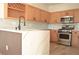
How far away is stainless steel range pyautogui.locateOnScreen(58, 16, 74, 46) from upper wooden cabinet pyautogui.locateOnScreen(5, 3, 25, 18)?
0.37 meters

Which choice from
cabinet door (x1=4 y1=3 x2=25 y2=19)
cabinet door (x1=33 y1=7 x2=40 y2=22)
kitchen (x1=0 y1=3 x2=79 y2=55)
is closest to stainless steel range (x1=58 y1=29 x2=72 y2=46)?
kitchen (x1=0 y1=3 x2=79 y2=55)

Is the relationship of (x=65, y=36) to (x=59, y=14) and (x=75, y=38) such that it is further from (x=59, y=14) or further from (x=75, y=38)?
(x=59, y=14)

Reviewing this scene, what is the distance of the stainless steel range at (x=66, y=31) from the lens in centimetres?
89

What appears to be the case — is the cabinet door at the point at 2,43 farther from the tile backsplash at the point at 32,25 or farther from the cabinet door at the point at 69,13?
the cabinet door at the point at 69,13

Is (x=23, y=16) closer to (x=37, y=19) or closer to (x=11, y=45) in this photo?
(x=37, y=19)

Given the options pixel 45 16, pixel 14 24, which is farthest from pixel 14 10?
pixel 45 16

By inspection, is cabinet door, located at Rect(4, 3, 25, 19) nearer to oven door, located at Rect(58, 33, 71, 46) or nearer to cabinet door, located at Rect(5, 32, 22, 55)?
cabinet door, located at Rect(5, 32, 22, 55)

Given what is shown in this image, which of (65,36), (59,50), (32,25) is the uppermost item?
(32,25)

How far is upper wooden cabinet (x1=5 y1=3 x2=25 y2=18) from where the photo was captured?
0.73 meters

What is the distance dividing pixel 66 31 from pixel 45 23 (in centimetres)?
22

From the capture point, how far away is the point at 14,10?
0.81 meters

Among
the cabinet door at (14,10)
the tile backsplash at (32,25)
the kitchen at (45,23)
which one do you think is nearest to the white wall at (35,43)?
the kitchen at (45,23)

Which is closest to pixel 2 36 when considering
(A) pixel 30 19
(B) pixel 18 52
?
(B) pixel 18 52

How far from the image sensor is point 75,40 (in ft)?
3.01
